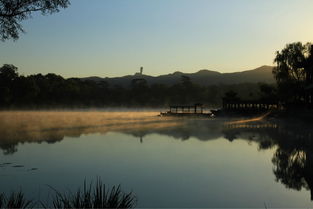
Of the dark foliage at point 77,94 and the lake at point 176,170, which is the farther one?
the dark foliage at point 77,94

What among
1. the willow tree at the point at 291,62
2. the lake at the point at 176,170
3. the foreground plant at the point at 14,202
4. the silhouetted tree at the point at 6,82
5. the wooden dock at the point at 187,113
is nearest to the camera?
the foreground plant at the point at 14,202

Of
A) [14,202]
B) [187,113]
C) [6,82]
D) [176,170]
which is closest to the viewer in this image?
[14,202]

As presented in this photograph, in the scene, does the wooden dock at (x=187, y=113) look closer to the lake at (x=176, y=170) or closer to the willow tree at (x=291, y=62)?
the willow tree at (x=291, y=62)

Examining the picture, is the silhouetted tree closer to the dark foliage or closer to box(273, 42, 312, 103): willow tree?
the dark foliage

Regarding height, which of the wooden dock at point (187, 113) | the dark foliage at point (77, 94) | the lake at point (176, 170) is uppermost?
the dark foliage at point (77, 94)

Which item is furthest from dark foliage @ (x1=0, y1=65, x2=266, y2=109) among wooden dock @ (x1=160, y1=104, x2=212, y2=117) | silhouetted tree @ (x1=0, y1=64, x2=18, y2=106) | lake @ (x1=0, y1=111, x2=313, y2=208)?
lake @ (x1=0, y1=111, x2=313, y2=208)

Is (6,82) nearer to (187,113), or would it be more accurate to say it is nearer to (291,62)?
(187,113)

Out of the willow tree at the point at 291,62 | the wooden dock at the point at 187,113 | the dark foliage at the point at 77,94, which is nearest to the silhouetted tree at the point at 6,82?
the dark foliage at the point at 77,94

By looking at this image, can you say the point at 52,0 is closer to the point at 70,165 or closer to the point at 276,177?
the point at 70,165

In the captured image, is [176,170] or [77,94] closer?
[176,170]

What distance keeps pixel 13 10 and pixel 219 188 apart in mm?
10034

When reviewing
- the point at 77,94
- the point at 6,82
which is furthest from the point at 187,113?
the point at 77,94

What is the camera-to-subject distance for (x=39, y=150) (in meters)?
21.7

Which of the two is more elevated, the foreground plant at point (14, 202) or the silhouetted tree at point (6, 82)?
the silhouetted tree at point (6, 82)
